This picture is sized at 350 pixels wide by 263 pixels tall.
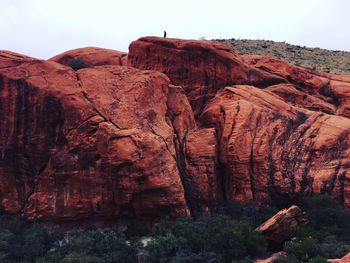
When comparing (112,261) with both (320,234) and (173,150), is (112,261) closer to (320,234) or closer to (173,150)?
(173,150)

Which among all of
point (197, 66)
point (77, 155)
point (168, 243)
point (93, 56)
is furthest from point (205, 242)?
point (93, 56)

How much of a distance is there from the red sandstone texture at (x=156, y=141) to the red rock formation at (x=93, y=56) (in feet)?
19.8

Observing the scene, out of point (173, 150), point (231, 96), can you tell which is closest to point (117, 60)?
point (231, 96)

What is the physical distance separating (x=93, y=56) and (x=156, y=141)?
14025 mm

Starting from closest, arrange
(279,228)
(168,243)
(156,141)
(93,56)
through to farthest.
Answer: (168,243)
(279,228)
(156,141)
(93,56)

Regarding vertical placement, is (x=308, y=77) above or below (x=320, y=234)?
above

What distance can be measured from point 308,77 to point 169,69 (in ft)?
33.6

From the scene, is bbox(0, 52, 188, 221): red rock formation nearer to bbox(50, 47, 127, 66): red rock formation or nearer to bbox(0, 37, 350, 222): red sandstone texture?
bbox(0, 37, 350, 222): red sandstone texture

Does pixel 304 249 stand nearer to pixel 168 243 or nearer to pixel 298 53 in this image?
pixel 168 243

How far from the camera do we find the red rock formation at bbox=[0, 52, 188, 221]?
1662cm

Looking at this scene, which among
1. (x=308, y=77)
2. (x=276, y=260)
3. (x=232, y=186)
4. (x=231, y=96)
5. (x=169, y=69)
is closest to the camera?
(x=276, y=260)

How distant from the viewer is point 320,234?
54.2ft

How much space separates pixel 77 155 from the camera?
1677 centimetres

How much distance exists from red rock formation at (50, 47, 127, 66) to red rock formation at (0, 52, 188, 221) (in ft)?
33.8
